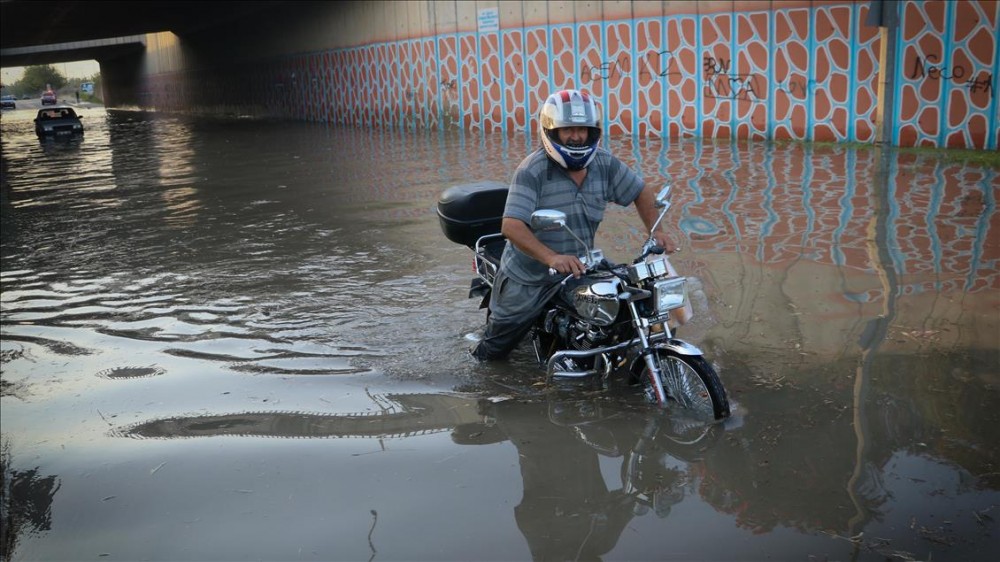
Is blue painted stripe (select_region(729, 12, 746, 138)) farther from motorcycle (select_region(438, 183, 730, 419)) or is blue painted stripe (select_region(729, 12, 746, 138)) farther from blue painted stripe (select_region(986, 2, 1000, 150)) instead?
motorcycle (select_region(438, 183, 730, 419))

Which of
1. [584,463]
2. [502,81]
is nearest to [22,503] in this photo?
[584,463]

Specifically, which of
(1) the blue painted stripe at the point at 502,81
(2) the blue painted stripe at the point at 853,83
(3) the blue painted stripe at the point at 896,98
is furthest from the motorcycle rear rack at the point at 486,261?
(1) the blue painted stripe at the point at 502,81

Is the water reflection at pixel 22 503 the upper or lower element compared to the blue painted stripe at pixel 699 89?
lower

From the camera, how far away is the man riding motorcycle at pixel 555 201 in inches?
198

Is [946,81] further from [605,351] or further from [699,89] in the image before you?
[605,351]

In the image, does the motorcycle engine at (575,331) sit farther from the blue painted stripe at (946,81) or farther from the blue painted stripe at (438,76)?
the blue painted stripe at (438,76)

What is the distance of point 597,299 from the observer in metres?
5.13

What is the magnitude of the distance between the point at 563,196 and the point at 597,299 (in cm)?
65

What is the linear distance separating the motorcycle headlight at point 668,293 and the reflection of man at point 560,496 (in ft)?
2.79

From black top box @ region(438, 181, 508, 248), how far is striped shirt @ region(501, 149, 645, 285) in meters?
0.84

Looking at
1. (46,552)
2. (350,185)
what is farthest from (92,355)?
(350,185)

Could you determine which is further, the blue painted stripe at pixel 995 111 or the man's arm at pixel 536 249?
the blue painted stripe at pixel 995 111

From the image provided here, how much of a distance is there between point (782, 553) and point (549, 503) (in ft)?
3.53

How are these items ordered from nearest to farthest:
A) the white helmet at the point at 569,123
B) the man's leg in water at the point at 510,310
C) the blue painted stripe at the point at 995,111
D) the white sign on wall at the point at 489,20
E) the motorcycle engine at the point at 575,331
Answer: the white helmet at the point at 569,123
the motorcycle engine at the point at 575,331
the man's leg in water at the point at 510,310
the blue painted stripe at the point at 995,111
the white sign on wall at the point at 489,20
